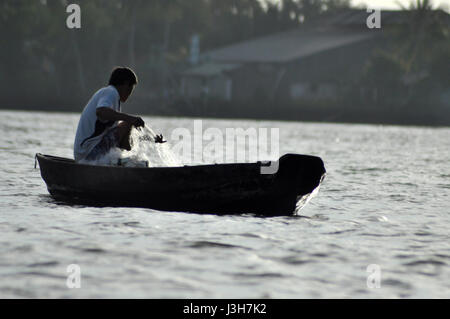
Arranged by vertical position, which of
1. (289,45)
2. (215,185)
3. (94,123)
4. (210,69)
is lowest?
(215,185)

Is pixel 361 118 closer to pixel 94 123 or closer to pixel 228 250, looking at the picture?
pixel 94 123

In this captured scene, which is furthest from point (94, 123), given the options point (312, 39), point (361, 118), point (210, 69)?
point (312, 39)

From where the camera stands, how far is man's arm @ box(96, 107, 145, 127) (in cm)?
902

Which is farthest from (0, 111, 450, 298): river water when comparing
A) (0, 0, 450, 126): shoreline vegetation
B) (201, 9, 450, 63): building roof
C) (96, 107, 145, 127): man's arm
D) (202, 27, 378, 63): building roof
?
(201, 9, 450, 63): building roof

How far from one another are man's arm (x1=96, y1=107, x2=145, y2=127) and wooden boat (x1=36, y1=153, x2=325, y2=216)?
520 millimetres

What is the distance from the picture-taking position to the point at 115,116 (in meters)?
9.07

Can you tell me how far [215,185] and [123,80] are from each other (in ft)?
5.24

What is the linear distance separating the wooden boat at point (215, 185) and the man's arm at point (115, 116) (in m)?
0.52

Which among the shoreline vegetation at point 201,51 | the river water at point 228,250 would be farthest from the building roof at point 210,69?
the river water at point 228,250

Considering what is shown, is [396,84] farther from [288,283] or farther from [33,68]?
[288,283]

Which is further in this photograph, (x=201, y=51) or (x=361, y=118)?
(x=201, y=51)

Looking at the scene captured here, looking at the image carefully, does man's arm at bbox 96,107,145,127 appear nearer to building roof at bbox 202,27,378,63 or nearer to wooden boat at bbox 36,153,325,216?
wooden boat at bbox 36,153,325,216

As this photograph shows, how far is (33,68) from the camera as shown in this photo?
186ft
